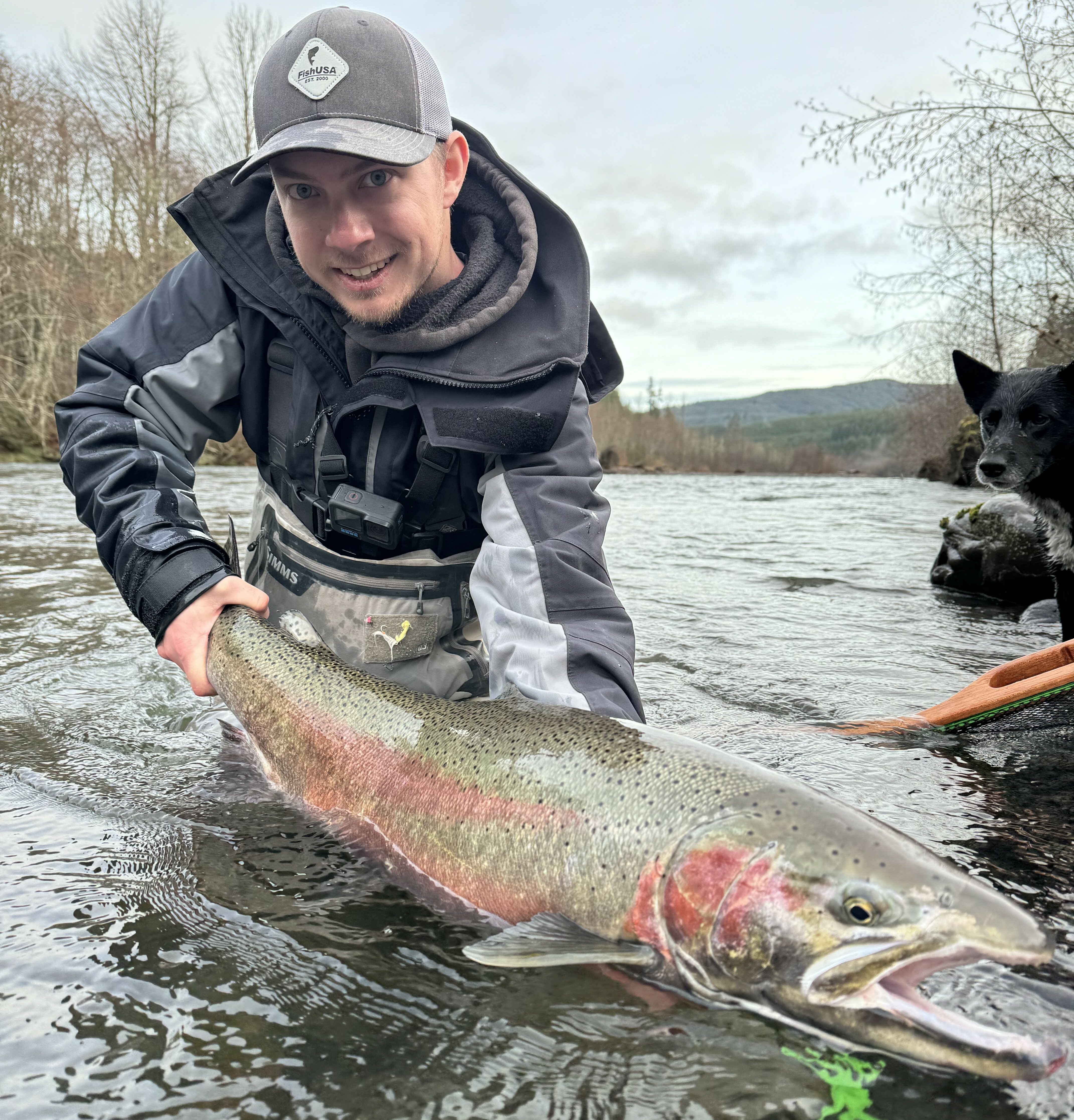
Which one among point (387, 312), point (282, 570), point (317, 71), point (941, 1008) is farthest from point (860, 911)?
point (317, 71)

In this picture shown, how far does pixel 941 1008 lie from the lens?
4.43 feet

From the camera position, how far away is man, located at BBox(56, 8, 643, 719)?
246 centimetres

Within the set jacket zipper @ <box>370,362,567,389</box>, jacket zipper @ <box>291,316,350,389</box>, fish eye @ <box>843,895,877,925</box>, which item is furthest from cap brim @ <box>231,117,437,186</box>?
fish eye @ <box>843,895,877,925</box>

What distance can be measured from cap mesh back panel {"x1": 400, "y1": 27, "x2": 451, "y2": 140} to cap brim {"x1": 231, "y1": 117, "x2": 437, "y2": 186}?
8 centimetres

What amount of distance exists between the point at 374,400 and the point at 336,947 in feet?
4.96

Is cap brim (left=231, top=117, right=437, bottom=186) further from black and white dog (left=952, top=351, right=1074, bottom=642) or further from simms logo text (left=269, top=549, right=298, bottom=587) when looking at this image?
black and white dog (left=952, top=351, right=1074, bottom=642)

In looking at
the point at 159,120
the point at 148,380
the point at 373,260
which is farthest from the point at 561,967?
the point at 159,120

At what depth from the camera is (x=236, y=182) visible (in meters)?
2.76

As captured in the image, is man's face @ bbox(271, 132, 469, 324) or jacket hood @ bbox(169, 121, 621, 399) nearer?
man's face @ bbox(271, 132, 469, 324)

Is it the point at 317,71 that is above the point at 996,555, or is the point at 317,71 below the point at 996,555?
above

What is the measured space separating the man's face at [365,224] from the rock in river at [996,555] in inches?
195

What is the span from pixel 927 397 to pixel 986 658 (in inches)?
1469

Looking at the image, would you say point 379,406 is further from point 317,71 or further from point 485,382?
point 317,71

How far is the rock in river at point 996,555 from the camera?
6391mm
